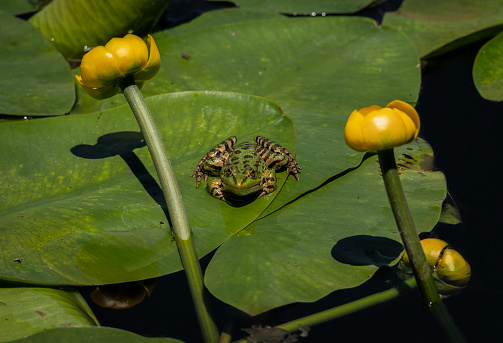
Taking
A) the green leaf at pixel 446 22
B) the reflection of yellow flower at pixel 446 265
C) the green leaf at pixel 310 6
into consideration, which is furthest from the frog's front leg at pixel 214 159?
the green leaf at pixel 310 6

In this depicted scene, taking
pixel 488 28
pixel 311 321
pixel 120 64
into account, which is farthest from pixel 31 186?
pixel 488 28

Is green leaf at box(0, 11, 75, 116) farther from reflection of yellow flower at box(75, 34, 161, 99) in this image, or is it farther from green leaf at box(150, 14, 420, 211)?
reflection of yellow flower at box(75, 34, 161, 99)

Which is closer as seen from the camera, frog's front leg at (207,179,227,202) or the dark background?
the dark background

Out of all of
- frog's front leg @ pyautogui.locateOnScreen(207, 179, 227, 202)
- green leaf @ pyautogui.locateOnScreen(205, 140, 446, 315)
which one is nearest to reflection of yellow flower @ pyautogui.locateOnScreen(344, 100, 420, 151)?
green leaf @ pyautogui.locateOnScreen(205, 140, 446, 315)

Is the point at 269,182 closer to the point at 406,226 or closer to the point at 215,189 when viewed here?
the point at 215,189

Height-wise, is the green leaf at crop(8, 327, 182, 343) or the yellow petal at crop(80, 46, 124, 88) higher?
the yellow petal at crop(80, 46, 124, 88)

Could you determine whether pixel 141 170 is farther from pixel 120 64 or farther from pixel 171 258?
pixel 120 64

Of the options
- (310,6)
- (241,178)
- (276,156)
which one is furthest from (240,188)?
(310,6)
